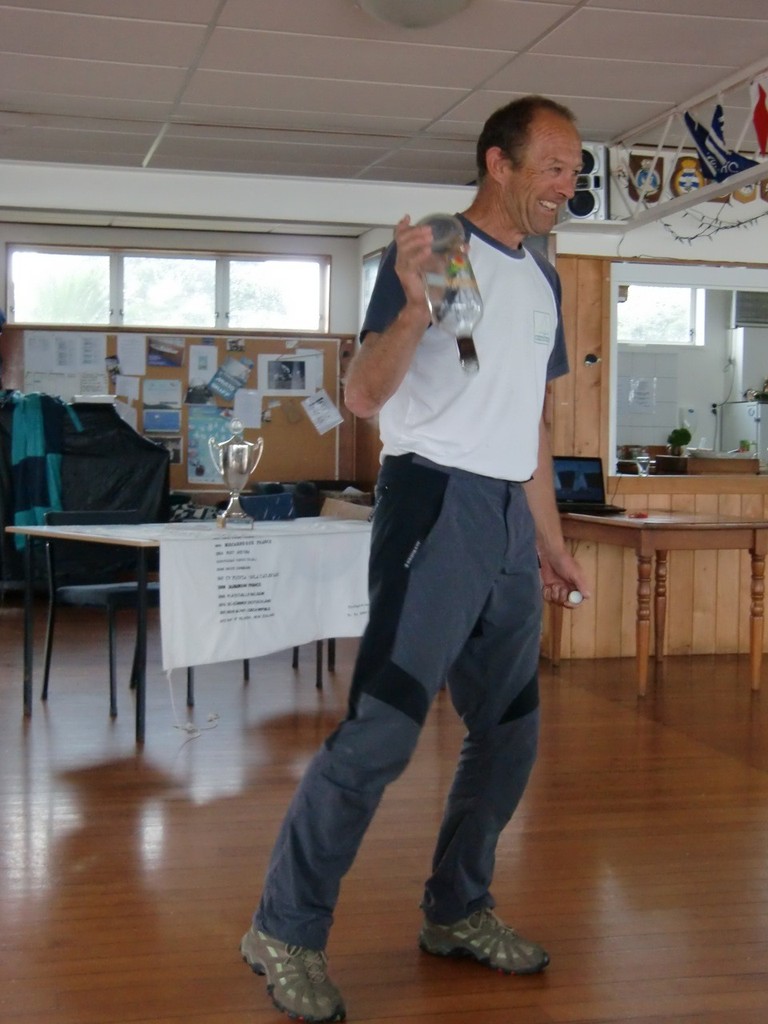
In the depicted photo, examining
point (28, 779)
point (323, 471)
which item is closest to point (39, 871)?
point (28, 779)

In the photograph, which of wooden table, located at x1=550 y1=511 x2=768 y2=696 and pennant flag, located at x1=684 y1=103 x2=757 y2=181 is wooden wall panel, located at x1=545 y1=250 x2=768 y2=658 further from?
pennant flag, located at x1=684 y1=103 x2=757 y2=181

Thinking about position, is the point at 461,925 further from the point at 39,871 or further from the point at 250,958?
the point at 39,871

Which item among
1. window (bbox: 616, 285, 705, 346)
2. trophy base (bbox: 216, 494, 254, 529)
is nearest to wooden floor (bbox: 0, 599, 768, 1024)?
trophy base (bbox: 216, 494, 254, 529)

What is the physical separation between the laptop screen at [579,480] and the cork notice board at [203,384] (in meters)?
3.97

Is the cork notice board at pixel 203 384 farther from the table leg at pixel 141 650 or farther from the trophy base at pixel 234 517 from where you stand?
the table leg at pixel 141 650

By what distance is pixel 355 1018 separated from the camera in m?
2.16

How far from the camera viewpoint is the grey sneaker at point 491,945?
236cm

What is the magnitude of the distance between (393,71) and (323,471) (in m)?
5.04

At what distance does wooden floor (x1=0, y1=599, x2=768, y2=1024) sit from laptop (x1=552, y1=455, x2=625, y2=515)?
4.06 feet

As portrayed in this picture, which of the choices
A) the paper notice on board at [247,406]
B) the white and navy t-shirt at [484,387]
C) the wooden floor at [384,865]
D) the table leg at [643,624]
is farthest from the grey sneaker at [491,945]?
the paper notice on board at [247,406]

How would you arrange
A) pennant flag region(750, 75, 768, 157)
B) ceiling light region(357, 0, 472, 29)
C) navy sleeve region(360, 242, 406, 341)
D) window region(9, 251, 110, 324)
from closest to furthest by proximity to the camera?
1. navy sleeve region(360, 242, 406, 341)
2. ceiling light region(357, 0, 472, 29)
3. pennant flag region(750, 75, 768, 157)
4. window region(9, 251, 110, 324)

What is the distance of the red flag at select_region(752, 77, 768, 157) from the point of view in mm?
5023

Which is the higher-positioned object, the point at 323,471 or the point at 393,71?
the point at 393,71

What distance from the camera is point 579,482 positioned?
20.2 ft
